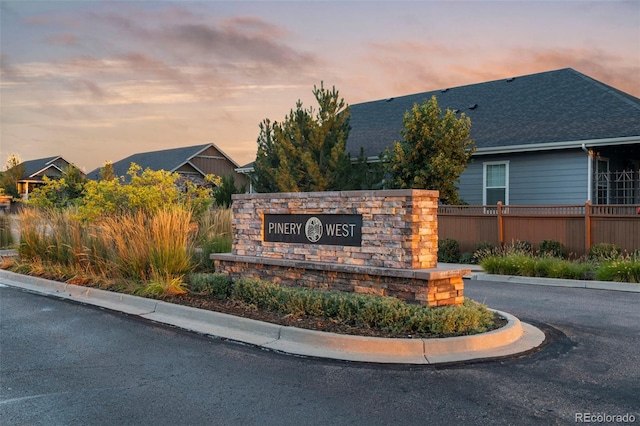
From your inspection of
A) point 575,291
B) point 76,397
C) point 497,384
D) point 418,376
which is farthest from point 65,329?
point 575,291

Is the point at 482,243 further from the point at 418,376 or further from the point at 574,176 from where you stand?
the point at 418,376

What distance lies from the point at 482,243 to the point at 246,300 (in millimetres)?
10372

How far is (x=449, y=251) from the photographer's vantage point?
718 inches

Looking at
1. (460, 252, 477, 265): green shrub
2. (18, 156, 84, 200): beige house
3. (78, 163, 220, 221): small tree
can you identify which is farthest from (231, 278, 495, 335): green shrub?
(18, 156, 84, 200): beige house

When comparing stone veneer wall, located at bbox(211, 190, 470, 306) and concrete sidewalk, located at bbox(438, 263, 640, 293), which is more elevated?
stone veneer wall, located at bbox(211, 190, 470, 306)

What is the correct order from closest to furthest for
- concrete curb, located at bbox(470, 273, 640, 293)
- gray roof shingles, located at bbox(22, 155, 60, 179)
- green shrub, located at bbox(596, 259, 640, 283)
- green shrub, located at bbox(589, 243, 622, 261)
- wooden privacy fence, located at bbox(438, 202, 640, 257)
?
1. concrete curb, located at bbox(470, 273, 640, 293)
2. green shrub, located at bbox(596, 259, 640, 283)
3. green shrub, located at bbox(589, 243, 622, 261)
4. wooden privacy fence, located at bbox(438, 202, 640, 257)
5. gray roof shingles, located at bbox(22, 155, 60, 179)

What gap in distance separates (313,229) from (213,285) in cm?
214

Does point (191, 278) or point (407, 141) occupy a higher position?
point (407, 141)

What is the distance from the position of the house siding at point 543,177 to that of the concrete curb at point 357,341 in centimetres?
1259

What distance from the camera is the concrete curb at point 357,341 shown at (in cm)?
689

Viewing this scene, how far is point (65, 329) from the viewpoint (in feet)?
28.8

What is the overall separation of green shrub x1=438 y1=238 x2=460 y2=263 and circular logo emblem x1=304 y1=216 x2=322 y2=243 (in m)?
9.67

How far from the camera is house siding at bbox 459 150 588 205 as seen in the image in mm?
19500

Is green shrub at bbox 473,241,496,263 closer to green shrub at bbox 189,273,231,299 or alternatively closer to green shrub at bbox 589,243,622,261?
green shrub at bbox 589,243,622,261
